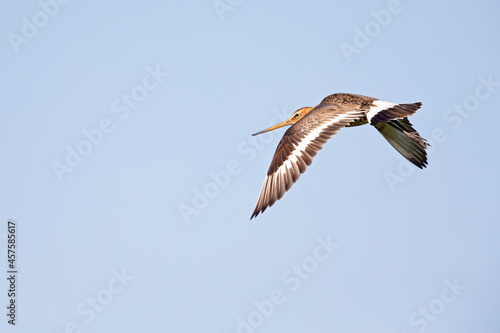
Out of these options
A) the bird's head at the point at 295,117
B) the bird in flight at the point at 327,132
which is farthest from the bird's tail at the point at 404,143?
the bird's head at the point at 295,117

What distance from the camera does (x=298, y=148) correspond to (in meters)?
13.8

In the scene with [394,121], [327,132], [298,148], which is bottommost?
[298,148]

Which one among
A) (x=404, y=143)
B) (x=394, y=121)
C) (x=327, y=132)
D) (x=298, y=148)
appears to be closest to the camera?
(x=298, y=148)

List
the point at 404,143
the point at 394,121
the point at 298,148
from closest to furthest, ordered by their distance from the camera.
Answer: the point at 298,148, the point at 394,121, the point at 404,143

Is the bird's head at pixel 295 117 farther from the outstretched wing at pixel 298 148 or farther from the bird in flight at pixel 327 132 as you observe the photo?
the outstretched wing at pixel 298 148

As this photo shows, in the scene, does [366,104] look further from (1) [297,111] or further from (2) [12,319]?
(2) [12,319]

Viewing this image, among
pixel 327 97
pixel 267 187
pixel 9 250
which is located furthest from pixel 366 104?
pixel 9 250

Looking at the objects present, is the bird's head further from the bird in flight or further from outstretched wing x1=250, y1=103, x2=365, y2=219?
outstretched wing x1=250, y1=103, x2=365, y2=219

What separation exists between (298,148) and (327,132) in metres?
0.59

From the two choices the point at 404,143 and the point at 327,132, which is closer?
the point at 327,132

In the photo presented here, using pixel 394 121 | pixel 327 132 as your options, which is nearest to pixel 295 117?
pixel 394 121

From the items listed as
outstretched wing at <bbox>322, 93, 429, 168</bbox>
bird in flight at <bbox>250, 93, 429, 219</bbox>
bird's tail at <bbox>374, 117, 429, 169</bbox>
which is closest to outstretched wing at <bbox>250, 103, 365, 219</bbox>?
bird in flight at <bbox>250, 93, 429, 219</bbox>

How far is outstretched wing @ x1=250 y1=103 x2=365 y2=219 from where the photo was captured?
13.4m

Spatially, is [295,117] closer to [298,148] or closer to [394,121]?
[394,121]
